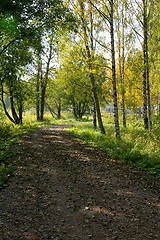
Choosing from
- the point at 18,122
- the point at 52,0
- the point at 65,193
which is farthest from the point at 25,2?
the point at 18,122

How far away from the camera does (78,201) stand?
4848 mm

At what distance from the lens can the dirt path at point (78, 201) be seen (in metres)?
3.71

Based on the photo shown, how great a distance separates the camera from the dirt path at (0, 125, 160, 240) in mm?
3707

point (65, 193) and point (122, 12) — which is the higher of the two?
point (122, 12)

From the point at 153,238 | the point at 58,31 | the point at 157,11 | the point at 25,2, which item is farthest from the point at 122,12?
the point at 153,238

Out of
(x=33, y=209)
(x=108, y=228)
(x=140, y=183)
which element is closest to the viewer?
(x=108, y=228)

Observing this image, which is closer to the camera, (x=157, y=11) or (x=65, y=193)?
(x=65, y=193)

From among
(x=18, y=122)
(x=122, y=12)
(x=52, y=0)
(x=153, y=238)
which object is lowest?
(x=153, y=238)

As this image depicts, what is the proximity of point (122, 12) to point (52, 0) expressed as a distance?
314 inches

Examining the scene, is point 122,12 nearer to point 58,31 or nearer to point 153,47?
point 153,47

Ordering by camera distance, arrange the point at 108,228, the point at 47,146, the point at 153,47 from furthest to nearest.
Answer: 1. the point at 153,47
2. the point at 47,146
3. the point at 108,228

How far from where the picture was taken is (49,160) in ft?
25.7

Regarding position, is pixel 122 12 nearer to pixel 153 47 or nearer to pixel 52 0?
pixel 153 47

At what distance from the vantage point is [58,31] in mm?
10062
